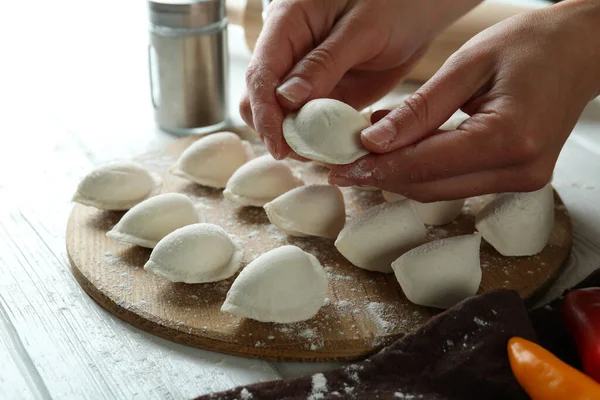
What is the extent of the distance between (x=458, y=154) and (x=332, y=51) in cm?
31

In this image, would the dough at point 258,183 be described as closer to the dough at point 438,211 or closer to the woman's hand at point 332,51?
the woman's hand at point 332,51

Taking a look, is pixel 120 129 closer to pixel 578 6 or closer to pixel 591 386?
pixel 578 6

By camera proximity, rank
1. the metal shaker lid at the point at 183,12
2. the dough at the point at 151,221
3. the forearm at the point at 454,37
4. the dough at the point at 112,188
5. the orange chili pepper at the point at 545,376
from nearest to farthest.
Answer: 1. the orange chili pepper at the point at 545,376
2. the dough at the point at 151,221
3. the dough at the point at 112,188
4. the metal shaker lid at the point at 183,12
5. the forearm at the point at 454,37

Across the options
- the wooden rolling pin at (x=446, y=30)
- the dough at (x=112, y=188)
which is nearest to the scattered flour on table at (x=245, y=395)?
the dough at (x=112, y=188)

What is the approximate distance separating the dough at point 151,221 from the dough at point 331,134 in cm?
27

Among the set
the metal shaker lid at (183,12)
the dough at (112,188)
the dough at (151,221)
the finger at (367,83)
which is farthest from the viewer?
the metal shaker lid at (183,12)

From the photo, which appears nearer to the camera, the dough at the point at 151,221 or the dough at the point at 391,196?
the dough at the point at 151,221

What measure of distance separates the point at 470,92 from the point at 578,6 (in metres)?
0.26

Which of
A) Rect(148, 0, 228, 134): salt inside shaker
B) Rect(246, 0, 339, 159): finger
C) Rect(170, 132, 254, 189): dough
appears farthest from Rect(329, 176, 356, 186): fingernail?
Rect(148, 0, 228, 134): salt inside shaker

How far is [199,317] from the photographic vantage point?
114 centimetres

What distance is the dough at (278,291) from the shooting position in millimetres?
1097

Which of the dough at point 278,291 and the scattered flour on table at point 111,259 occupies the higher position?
the dough at point 278,291

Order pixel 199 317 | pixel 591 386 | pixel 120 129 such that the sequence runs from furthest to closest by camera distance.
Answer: pixel 120 129
pixel 199 317
pixel 591 386

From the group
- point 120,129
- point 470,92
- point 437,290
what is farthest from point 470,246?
point 120,129
